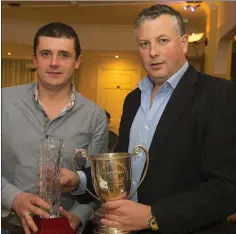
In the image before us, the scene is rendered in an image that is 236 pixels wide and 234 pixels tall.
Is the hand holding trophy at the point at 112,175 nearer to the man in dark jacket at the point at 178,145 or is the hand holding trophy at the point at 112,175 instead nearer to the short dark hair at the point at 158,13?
the man in dark jacket at the point at 178,145

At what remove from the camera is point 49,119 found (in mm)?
1730

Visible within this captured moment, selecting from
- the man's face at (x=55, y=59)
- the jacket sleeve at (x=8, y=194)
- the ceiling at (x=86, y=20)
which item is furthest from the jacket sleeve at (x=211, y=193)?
the ceiling at (x=86, y=20)

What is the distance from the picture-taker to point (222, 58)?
616cm

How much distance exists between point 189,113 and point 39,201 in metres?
0.57

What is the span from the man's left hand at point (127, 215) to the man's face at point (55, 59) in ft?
2.15

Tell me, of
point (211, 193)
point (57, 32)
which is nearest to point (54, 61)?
point (57, 32)

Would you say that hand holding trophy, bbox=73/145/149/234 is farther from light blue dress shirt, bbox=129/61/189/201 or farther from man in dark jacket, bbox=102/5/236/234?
light blue dress shirt, bbox=129/61/189/201

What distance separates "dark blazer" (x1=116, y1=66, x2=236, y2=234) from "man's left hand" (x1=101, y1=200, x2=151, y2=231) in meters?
0.04

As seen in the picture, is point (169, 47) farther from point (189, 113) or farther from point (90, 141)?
point (90, 141)

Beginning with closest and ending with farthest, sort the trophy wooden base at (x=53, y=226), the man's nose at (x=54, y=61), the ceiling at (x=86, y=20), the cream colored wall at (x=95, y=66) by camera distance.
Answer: the trophy wooden base at (x=53, y=226) < the man's nose at (x=54, y=61) < the ceiling at (x=86, y=20) < the cream colored wall at (x=95, y=66)

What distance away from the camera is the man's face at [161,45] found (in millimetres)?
1370

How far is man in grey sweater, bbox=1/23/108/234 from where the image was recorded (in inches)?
65.4

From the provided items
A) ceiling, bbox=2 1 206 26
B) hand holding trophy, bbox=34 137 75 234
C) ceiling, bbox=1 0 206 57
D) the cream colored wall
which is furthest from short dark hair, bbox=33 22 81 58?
the cream colored wall

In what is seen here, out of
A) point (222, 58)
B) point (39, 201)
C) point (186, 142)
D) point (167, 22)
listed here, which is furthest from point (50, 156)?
point (222, 58)
